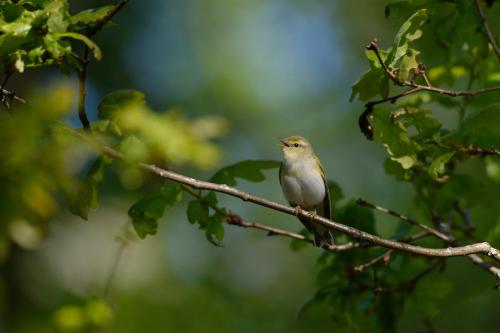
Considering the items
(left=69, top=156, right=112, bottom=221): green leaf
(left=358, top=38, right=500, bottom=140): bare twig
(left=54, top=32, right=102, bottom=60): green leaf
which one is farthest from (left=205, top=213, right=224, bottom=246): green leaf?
(left=54, top=32, right=102, bottom=60): green leaf

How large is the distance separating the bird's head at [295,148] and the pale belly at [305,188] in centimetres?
18

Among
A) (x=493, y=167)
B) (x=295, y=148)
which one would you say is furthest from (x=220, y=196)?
(x=493, y=167)

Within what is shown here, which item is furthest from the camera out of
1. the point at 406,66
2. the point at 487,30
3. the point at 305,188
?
the point at 305,188

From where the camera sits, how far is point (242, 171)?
360 cm

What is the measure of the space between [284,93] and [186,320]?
7076 mm

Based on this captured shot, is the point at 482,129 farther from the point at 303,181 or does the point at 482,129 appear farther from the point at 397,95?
the point at 303,181

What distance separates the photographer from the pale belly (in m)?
5.48

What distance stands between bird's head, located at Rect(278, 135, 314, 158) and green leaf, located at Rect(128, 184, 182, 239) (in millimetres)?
2138

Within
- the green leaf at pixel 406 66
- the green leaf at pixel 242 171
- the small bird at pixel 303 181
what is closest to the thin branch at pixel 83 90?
the green leaf at pixel 242 171

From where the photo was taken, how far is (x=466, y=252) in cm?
306

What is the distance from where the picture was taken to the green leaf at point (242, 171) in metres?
3.58

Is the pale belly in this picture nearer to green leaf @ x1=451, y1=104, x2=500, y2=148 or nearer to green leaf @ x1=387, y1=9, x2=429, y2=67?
green leaf @ x1=451, y1=104, x2=500, y2=148

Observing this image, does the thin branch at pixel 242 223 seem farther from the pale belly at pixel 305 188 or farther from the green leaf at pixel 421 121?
the pale belly at pixel 305 188

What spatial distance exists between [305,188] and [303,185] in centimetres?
3
